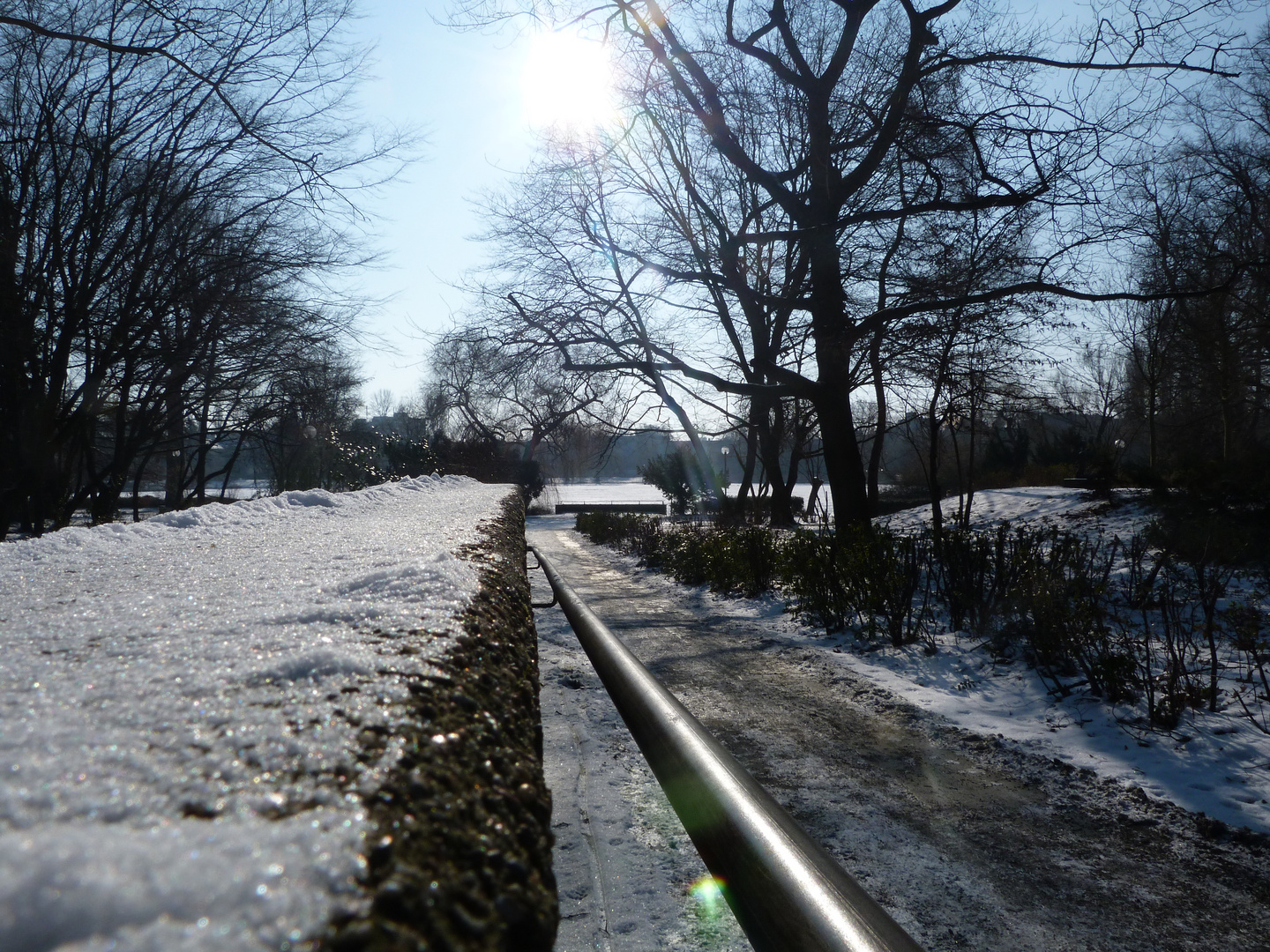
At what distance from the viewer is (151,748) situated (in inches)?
21.8

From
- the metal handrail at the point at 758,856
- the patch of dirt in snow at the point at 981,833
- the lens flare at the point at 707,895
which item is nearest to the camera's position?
the metal handrail at the point at 758,856

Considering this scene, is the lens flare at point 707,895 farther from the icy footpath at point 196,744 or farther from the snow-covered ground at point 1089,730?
the snow-covered ground at point 1089,730

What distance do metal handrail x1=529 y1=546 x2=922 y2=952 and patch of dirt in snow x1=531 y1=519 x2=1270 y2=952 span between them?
126cm

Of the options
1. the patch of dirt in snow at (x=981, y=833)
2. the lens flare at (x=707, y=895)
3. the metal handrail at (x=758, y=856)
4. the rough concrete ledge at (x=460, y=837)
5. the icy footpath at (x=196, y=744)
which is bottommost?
the patch of dirt in snow at (x=981, y=833)

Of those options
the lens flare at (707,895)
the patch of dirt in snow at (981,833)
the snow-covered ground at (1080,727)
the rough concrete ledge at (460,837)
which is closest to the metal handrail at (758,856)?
the lens flare at (707,895)

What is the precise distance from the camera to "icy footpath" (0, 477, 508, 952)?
36 cm

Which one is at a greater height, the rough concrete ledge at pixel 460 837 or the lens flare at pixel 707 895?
the rough concrete ledge at pixel 460 837

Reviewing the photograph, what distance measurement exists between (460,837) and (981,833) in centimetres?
323

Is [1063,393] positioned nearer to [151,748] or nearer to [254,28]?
[254,28]

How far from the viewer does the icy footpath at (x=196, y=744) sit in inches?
14.2

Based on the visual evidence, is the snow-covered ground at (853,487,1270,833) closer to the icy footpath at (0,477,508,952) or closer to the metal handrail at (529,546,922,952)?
the metal handrail at (529,546,922,952)

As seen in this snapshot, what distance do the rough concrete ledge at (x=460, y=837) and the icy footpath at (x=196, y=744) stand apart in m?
0.02

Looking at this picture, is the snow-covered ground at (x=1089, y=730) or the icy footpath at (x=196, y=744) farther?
the snow-covered ground at (x=1089, y=730)

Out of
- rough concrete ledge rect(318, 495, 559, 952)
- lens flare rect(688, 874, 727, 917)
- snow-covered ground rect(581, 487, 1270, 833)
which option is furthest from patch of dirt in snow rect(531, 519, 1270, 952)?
rough concrete ledge rect(318, 495, 559, 952)
